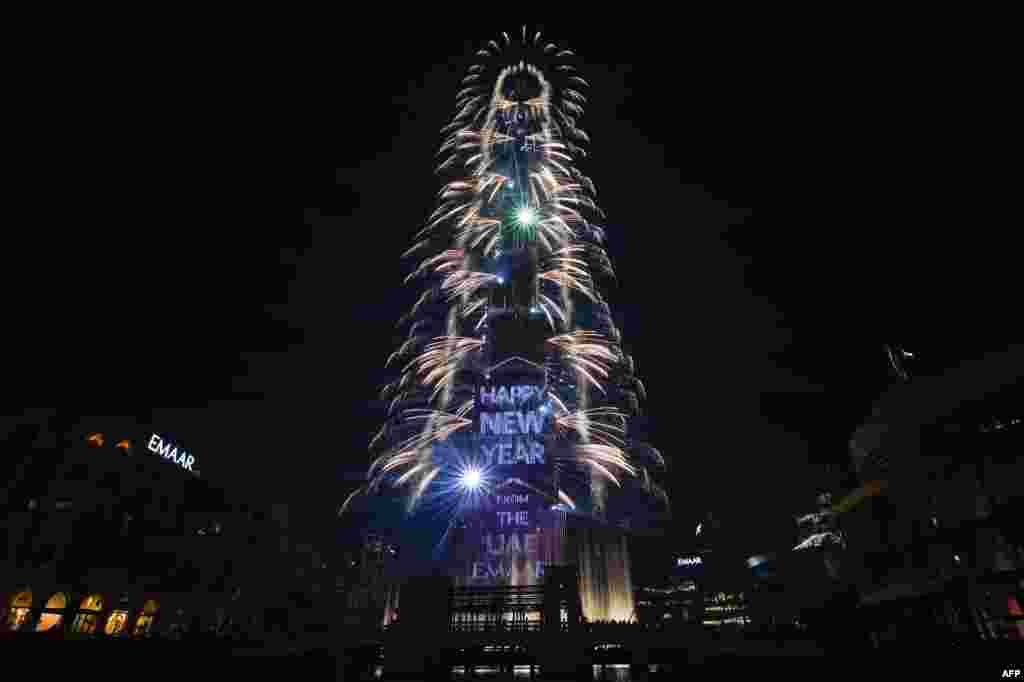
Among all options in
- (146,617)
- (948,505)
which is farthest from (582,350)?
(146,617)


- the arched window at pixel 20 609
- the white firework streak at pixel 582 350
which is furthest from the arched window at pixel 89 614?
the white firework streak at pixel 582 350

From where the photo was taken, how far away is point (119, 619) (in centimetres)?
4388

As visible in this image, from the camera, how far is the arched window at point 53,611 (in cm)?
3694

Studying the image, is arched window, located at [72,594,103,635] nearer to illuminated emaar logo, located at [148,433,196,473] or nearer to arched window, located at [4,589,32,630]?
arched window, located at [4,589,32,630]

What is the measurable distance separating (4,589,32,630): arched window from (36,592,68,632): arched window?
98 cm

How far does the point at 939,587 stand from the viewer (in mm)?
31328

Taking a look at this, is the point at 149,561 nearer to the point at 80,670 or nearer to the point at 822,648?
the point at 80,670

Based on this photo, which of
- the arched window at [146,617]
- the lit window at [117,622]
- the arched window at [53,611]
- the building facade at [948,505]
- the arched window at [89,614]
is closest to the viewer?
the building facade at [948,505]

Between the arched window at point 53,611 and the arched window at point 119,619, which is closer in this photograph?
the arched window at point 53,611

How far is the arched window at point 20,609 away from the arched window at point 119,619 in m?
7.41

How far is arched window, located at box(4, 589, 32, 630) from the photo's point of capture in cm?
3506

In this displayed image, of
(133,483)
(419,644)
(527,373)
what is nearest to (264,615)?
(133,483)

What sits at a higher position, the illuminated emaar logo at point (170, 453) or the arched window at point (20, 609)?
the illuminated emaar logo at point (170, 453)

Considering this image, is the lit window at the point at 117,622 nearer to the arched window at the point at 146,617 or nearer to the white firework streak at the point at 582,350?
the arched window at the point at 146,617
